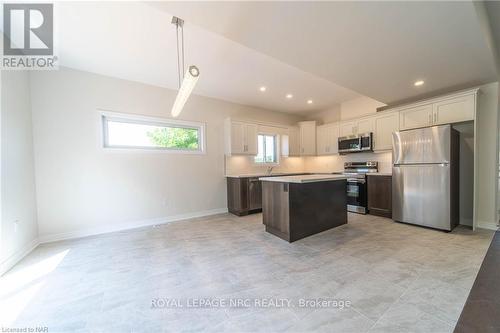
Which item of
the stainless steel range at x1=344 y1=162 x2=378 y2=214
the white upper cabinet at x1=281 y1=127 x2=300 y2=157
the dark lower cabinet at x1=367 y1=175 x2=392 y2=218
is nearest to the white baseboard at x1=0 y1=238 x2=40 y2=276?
the white upper cabinet at x1=281 y1=127 x2=300 y2=157

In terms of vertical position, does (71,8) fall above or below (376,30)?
above

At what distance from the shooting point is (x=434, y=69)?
9.37ft

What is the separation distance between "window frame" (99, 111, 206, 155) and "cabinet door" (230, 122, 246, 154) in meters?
0.73

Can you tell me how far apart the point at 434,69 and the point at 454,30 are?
1036 millimetres

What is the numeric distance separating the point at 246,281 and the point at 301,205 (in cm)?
150

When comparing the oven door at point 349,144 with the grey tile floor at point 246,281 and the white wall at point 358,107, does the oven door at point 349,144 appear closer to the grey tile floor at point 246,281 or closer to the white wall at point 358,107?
the white wall at point 358,107

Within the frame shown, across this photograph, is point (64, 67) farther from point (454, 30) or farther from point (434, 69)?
point (434, 69)

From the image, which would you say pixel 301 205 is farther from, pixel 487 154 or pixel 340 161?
pixel 487 154

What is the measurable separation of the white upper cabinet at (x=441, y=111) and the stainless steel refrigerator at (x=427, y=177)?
0.32 meters

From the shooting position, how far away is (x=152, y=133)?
418cm

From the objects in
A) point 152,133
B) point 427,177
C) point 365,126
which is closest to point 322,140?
point 365,126

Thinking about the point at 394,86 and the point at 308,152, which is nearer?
the point at 394,86

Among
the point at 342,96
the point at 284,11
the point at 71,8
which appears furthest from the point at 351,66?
the point at 71,8

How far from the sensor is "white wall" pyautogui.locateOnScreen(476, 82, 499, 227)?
3.30m
